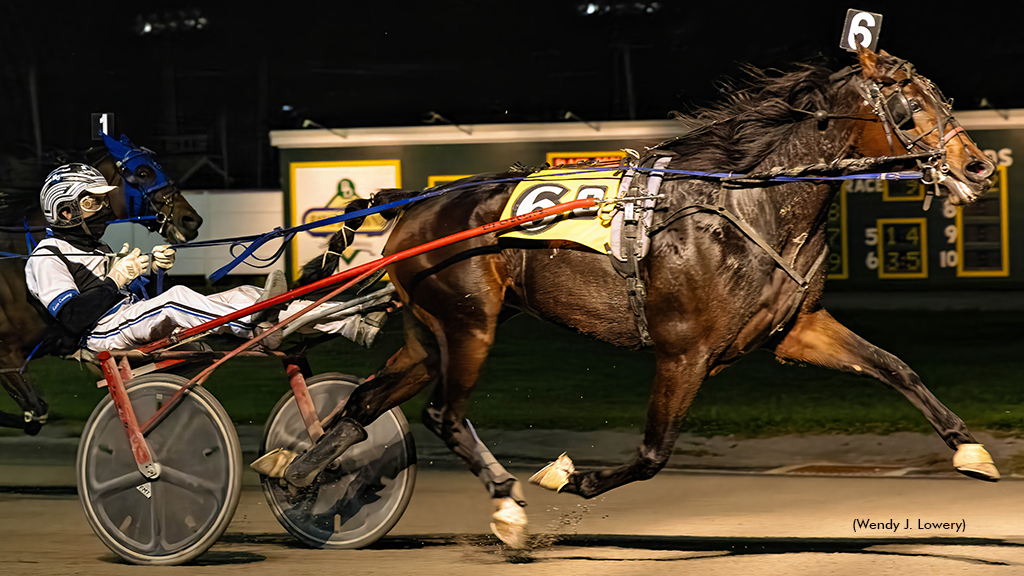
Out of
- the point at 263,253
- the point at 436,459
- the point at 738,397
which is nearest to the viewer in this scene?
the point at 436,459

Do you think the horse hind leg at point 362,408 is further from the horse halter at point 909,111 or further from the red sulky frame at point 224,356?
the horse halter at point 909,111

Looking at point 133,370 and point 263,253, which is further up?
point 133,370

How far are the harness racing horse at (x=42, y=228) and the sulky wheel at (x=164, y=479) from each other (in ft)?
2.44

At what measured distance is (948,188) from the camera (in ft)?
13.8

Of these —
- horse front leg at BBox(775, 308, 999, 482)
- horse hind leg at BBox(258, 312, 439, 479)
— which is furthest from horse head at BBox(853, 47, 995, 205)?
horse hind leg at BBox(258, 312, 439, 479)

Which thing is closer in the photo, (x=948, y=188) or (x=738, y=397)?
(x=948, y=188)

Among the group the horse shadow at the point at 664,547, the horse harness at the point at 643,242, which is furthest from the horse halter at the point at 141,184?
the horse harness at the point at 643,242

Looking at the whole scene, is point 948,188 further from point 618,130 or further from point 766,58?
point 766,58

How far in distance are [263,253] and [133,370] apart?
10407mm

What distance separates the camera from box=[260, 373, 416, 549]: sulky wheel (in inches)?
198

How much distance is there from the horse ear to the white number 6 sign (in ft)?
0.24

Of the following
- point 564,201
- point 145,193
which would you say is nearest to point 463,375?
point 564,201

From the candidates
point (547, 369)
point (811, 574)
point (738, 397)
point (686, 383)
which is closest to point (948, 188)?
point (686, 383)

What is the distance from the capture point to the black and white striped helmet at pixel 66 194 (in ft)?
17.1
